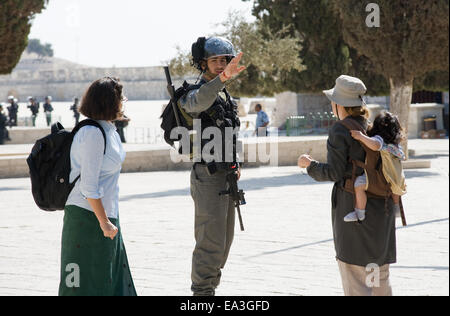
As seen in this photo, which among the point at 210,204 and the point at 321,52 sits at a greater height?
the point at 321,52

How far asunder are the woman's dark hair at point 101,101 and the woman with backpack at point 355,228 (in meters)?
1.17

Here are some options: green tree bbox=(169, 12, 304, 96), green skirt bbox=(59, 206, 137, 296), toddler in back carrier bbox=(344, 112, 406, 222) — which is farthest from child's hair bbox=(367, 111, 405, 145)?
green tree bbox=(169, 12, 304, 96)

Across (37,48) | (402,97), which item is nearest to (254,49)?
(402,97)

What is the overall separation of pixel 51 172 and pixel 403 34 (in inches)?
534

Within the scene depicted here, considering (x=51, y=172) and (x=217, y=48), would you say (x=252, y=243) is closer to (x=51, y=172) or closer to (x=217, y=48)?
(x=217, y=48)

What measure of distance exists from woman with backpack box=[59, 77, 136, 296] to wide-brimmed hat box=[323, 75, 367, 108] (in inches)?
47.7

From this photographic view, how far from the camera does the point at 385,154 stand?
4.18 metres

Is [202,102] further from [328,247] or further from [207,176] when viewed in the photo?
[328,247]

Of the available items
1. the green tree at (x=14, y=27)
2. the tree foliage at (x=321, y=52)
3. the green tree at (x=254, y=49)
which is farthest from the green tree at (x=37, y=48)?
the green tree at (x=14, y=27)

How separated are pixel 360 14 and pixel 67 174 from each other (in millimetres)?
13174

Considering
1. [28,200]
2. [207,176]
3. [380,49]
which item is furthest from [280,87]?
[207,176]

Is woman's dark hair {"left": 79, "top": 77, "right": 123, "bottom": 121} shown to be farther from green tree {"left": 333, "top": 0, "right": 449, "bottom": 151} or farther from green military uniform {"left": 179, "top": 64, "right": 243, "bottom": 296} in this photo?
green tree {"left": 333, "top": 0, "right": 449, "bottom": 151}

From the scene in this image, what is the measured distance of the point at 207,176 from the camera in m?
4.64
